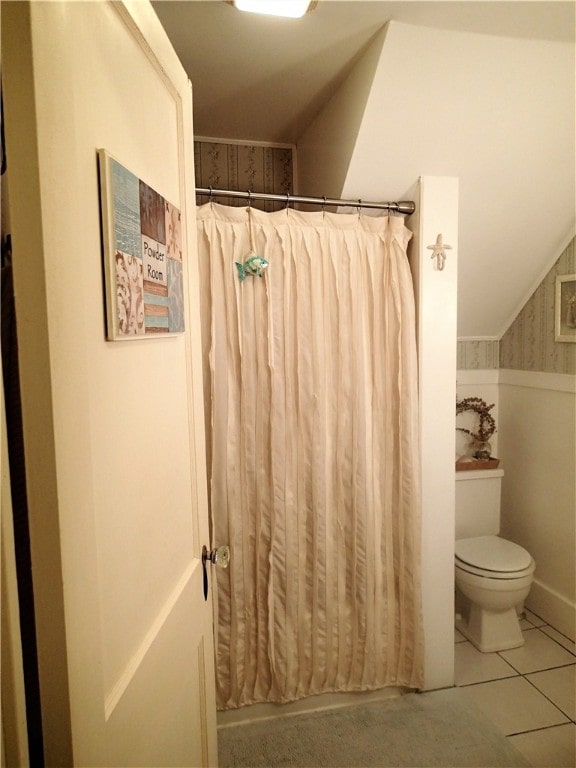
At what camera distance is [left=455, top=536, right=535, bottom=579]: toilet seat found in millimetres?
2125

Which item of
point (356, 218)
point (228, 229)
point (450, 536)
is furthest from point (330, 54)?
point (450, 536)

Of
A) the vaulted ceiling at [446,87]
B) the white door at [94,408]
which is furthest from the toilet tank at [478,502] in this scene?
the white door at [94,408]

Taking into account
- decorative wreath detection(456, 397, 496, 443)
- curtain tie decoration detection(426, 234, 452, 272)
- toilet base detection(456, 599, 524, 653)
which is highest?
curtain tie decoration detection(426, 234, 452, 272)

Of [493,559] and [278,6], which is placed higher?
[278,6]

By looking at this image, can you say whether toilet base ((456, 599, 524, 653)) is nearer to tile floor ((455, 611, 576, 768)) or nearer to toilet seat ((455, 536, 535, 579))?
tile floor ((455, 611, 576, 768))

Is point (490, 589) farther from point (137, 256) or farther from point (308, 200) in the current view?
point (137, 256)

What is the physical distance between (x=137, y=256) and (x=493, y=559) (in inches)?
86.4

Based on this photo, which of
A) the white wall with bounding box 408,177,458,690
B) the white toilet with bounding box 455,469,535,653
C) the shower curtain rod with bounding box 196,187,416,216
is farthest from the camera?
the white toilet with bounding box 455,469,535,653

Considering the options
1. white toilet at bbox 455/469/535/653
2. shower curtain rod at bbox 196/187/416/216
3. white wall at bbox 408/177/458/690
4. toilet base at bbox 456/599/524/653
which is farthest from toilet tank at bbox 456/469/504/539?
shower curtain rod at bbox 196/187/416/216

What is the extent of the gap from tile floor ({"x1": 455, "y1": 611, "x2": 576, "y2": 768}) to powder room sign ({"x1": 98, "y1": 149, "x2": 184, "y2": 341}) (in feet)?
6.48

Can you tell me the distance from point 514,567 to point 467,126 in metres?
1.93

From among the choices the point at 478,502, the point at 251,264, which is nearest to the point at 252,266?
the point at 251,264

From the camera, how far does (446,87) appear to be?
1.60 meters

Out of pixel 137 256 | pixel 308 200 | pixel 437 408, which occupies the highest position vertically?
pixel 308 200
